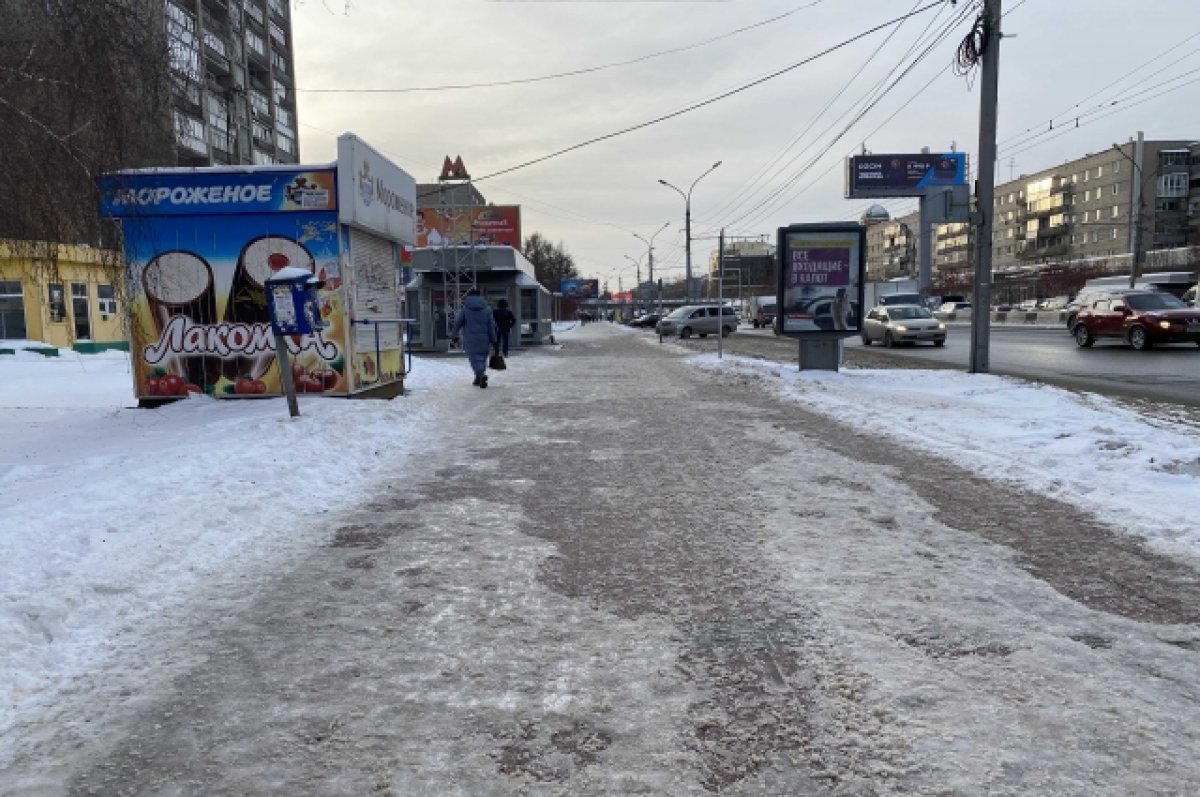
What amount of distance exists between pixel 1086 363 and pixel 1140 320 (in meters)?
3.99

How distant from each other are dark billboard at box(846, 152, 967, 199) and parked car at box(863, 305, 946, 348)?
5369cm

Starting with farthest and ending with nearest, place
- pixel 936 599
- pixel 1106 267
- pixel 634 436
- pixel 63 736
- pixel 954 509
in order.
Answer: pixel 1106 267 < pixel 634 436 < pixel 954 509 < pixel 936 599 < pixel 63 736

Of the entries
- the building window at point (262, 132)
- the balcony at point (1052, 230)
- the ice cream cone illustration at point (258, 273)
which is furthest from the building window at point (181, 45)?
the balcony at point (1052, 230)

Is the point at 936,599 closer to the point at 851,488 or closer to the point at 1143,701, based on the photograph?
the point at 1143,701

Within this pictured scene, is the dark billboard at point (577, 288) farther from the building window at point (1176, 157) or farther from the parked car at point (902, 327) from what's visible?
the parked car at point (902, 327)

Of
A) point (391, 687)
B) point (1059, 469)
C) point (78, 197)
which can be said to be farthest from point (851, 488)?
point (78, 197)

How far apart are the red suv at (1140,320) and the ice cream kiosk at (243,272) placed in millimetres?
19876

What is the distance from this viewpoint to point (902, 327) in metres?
26.0

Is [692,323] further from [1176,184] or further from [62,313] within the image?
[1176,184]

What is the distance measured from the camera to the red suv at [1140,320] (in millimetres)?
19344

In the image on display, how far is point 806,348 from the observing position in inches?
625

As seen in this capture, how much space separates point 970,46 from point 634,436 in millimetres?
10561

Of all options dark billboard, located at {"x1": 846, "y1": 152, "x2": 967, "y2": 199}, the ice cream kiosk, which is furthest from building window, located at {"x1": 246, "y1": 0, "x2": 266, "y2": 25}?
dark billboard, located at {"x1": 846, "y1": 152, "x2": 967, "y2": 199}

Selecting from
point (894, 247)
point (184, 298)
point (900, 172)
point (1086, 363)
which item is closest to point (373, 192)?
point (184, 298)
